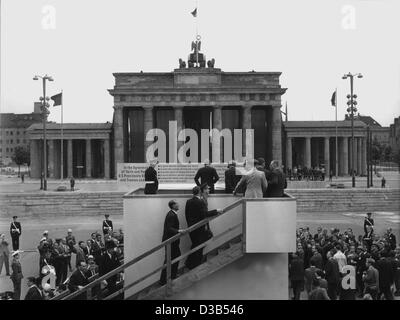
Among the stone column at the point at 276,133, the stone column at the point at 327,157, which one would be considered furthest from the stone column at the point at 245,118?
the stone column at the point at 327,157

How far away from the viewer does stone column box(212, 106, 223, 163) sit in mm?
59250

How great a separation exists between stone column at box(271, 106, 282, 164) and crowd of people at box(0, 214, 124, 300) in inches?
1697

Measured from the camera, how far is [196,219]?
9031 millimetres

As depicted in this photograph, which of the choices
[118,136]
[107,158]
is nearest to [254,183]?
[118,136]

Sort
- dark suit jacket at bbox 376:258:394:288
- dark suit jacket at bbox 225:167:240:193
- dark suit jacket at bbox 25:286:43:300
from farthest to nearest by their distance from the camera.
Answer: dark suit jacket at bbox 376:258:394:288 → dark suit jacket at bbox 225:167:240:193 → dark suit jacket at bbox 25:286:43:300

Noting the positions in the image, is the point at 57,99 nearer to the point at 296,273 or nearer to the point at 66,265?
the point at 66,265

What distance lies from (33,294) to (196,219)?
321cm

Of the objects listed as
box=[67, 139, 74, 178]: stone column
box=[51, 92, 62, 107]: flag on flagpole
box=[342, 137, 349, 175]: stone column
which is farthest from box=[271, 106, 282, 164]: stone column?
box=[51, 92, 62, 107]: flag on flagpole

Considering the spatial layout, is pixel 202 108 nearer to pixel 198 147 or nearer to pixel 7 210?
pixel 198 147

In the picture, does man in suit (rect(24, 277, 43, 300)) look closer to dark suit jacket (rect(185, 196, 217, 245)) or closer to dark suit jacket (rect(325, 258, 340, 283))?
dark suit jacket (rect(185, 196, 217, 245))

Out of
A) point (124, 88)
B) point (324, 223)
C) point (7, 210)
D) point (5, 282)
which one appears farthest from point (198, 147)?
point (5, 282)
